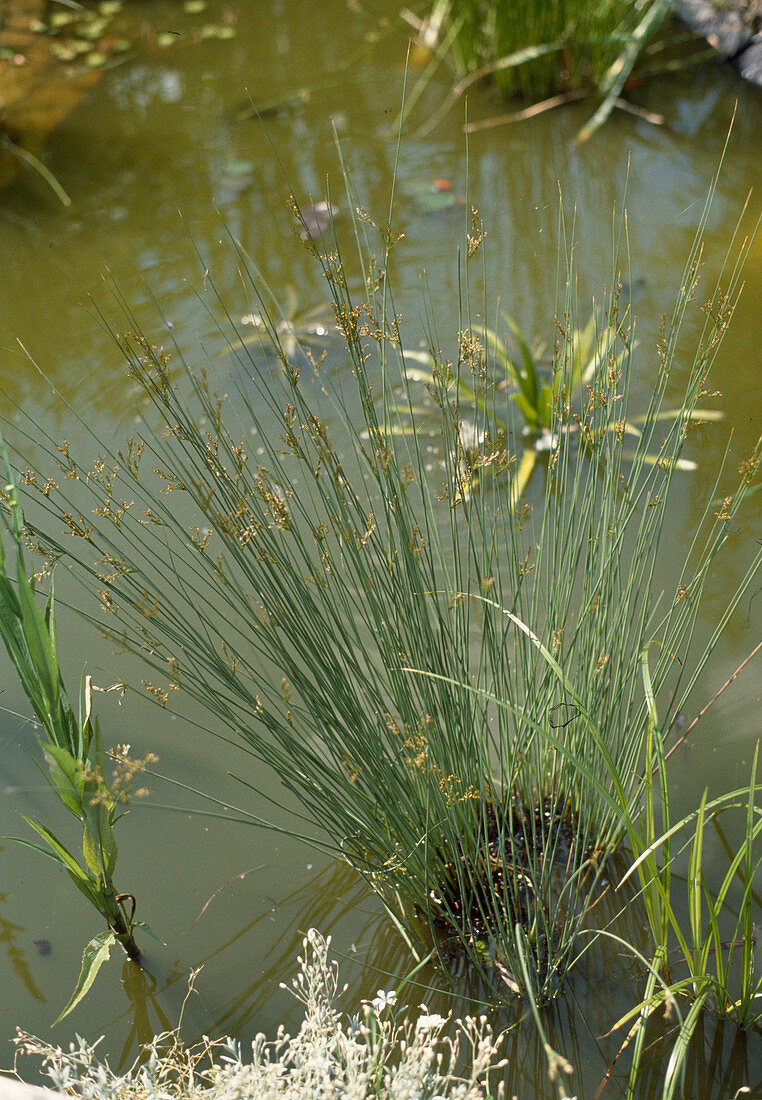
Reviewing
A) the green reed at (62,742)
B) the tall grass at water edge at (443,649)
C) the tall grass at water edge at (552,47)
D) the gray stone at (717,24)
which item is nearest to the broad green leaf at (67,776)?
the green reed at (62,742)

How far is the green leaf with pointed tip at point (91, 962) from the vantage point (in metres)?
1.31

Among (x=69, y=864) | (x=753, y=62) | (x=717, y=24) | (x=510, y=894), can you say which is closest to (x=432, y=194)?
(x=753, y=62)

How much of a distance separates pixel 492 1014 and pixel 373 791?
395 millimetres

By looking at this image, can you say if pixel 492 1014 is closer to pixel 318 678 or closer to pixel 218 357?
pixel 318 678

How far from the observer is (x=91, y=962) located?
4.38 feet

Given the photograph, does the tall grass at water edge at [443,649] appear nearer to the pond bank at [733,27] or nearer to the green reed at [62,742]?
the green reed at [62,742]

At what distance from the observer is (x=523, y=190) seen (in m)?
3.13

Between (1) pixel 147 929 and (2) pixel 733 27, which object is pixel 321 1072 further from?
(2) pixel 733 27

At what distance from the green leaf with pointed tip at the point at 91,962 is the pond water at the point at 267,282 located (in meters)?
0.18

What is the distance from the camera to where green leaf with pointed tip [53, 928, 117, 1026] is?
4.31ft

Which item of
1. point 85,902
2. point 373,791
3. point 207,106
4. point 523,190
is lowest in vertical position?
point 85,902

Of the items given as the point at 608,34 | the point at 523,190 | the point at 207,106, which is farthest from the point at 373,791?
the point at 207,106

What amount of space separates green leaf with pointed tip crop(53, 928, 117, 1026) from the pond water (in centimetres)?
18

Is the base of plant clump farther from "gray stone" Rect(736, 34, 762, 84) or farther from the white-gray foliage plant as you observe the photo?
"gray stone" Rect(736, 34, 762, 84)
